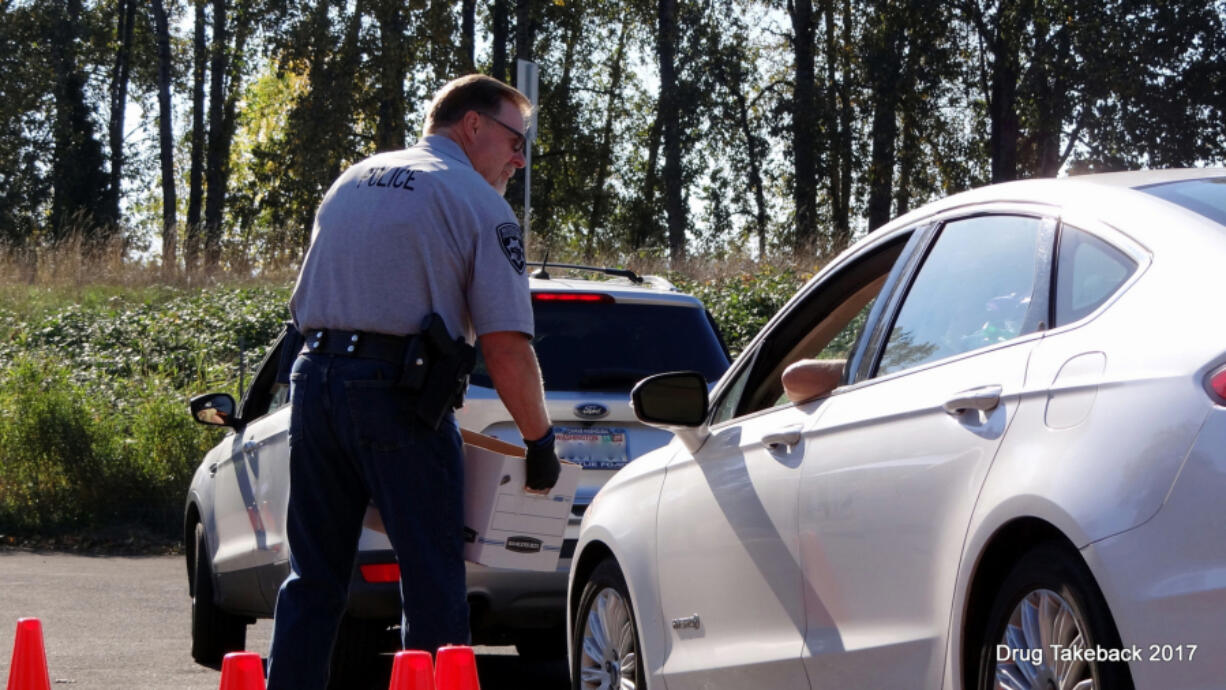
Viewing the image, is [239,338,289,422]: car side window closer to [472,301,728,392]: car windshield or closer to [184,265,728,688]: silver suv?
[184,265,728,688]: silver suv

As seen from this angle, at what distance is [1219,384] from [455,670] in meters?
1.72

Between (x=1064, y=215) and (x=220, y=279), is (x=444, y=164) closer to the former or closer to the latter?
(x=1064, y=215)

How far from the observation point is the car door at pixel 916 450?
314 cm

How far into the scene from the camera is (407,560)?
14.6ft

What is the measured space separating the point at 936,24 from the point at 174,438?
78.9 feet

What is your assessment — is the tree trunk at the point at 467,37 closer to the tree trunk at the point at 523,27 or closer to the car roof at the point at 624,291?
the tree trunk at the point at 523,27

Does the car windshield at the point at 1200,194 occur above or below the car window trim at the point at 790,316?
above

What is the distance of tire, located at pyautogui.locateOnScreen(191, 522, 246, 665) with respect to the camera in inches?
312

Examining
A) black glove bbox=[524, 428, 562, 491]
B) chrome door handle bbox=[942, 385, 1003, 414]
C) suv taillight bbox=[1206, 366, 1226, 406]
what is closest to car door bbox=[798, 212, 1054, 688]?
chrome door handle bbox=[942, 385, 1003, 414]

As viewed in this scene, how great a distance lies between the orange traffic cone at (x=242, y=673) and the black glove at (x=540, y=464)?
4.14ft

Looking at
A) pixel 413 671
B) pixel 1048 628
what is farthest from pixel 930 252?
pixel 413 671

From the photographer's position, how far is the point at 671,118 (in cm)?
3772

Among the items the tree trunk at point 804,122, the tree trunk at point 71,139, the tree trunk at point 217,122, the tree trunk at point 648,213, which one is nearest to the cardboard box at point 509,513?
the tree trunk at point 804,122

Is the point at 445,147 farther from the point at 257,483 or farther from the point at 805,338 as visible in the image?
the point at 257,483
